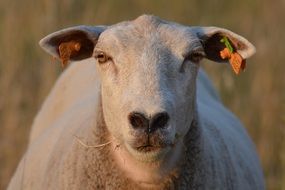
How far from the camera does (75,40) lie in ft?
16.7

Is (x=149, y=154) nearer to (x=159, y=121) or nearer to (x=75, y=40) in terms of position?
(x=159, y=121)

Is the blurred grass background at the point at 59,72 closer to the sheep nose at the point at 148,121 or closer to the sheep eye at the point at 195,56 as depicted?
the sheep eye at the point at 195,56

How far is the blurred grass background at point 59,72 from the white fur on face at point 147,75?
2.65 metres

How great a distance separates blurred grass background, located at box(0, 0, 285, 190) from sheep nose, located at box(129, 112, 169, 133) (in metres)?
3.01

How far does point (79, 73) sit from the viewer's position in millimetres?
6746

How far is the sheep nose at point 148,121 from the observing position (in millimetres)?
4375

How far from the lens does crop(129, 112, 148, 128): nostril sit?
14.4ft

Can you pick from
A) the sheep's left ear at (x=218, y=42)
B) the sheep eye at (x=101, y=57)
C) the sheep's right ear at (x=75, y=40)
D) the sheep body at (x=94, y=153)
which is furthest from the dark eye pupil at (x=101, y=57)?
the sheep's left ear at (x=218, y=42)

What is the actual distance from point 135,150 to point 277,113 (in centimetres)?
432

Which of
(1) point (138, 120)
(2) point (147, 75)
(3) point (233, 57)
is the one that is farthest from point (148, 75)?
(3) point (233, 57)

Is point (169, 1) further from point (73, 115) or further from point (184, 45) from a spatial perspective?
point (184, 45)

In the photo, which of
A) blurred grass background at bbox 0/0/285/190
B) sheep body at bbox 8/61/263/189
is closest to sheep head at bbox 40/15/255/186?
sheep body at bbox 8/61/263/189

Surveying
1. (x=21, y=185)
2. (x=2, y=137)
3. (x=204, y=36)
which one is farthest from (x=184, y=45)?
(x=2, y=137)

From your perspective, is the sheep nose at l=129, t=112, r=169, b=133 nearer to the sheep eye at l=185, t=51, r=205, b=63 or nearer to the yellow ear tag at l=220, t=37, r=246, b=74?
the sheep eye at l=185, t=51, r=205, b=63
